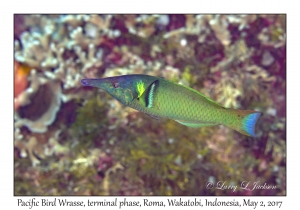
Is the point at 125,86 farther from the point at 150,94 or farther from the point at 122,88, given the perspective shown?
the point at 150,94

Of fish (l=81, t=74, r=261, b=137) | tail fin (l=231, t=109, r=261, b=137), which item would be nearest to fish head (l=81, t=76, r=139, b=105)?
fish (l=81, t=74, r=261, b=137)

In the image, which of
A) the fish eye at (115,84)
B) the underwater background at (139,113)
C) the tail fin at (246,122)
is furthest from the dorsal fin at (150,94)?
the underwater background at (139,113)

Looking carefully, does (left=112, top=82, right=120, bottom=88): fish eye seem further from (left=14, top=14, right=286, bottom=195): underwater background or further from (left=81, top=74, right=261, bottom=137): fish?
(left=14, top=14, right=286, bottom=195): underwater background

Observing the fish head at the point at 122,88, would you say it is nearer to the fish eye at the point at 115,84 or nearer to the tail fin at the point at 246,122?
the fish eye at the point at 115,84

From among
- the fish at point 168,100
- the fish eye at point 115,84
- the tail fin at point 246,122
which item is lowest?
the tail fin at point 246,122

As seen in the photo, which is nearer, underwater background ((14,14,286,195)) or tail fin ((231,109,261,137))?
tail fin ((231,109,261,137))
